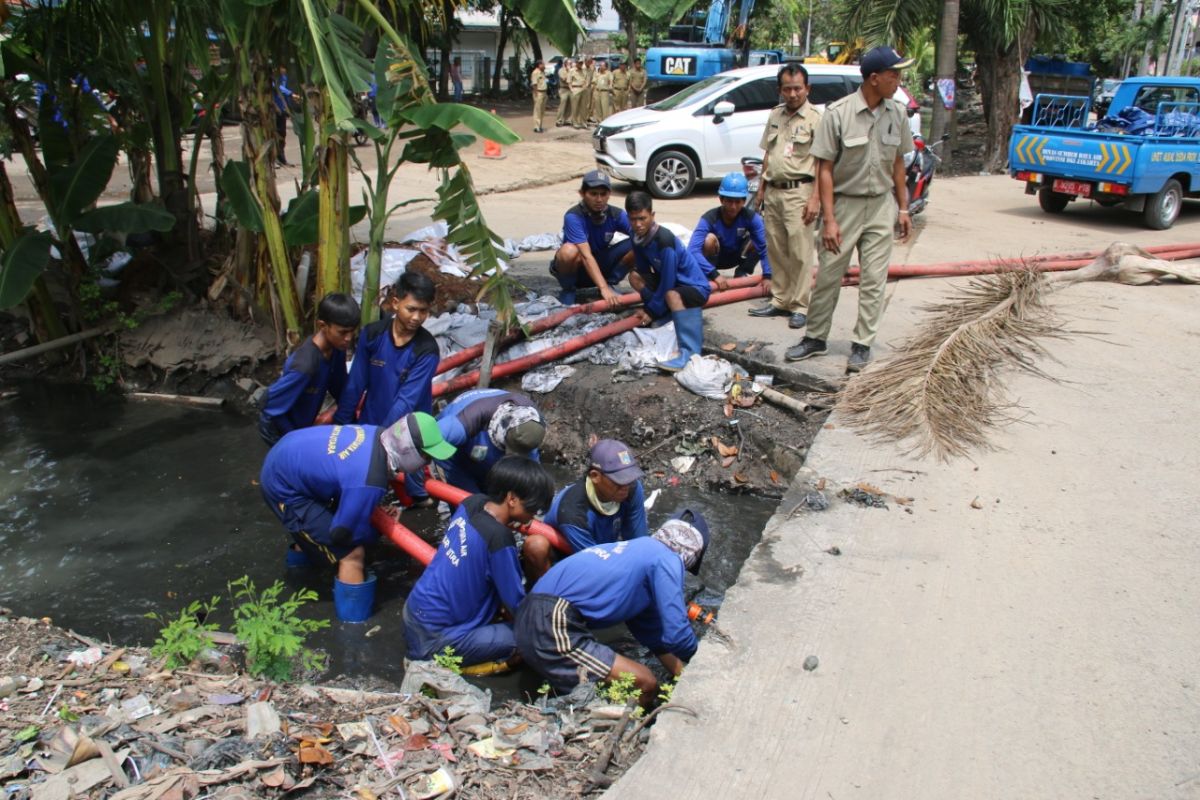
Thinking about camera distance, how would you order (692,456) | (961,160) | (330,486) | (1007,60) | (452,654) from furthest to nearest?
(961,160), (1007,60), (692,456), (330,486), (452,654)

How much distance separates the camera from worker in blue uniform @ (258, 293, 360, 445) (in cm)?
524

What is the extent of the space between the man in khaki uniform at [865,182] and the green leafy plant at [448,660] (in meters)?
3.35

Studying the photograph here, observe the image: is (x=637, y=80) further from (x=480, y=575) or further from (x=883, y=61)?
(x=480, y=575)

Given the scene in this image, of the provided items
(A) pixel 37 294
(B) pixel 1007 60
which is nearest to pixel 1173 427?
(A) pixel 37 294

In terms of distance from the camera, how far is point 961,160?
18688 millimetres

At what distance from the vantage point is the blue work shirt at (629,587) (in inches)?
150

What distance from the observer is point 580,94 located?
78.3 feet

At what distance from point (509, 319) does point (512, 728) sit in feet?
12.1

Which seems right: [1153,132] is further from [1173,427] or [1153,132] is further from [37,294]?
[37,294]

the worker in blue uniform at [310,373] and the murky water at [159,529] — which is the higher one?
the worker in blue uniform at [310,373]

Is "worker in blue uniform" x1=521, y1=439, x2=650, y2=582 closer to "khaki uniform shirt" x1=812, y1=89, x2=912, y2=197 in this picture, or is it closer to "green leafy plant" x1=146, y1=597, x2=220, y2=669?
"green leafy plant" x1=146, y1=597, x2=220, y2=669

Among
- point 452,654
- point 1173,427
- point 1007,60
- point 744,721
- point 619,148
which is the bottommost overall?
point 452,654

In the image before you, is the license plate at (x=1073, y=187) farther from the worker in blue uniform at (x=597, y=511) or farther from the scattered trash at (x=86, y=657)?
the scattered trash at (x=86, y=657)

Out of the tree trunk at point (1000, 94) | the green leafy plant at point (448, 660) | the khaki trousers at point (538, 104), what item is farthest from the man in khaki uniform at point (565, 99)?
the green leafy plant at point (448, 660)
